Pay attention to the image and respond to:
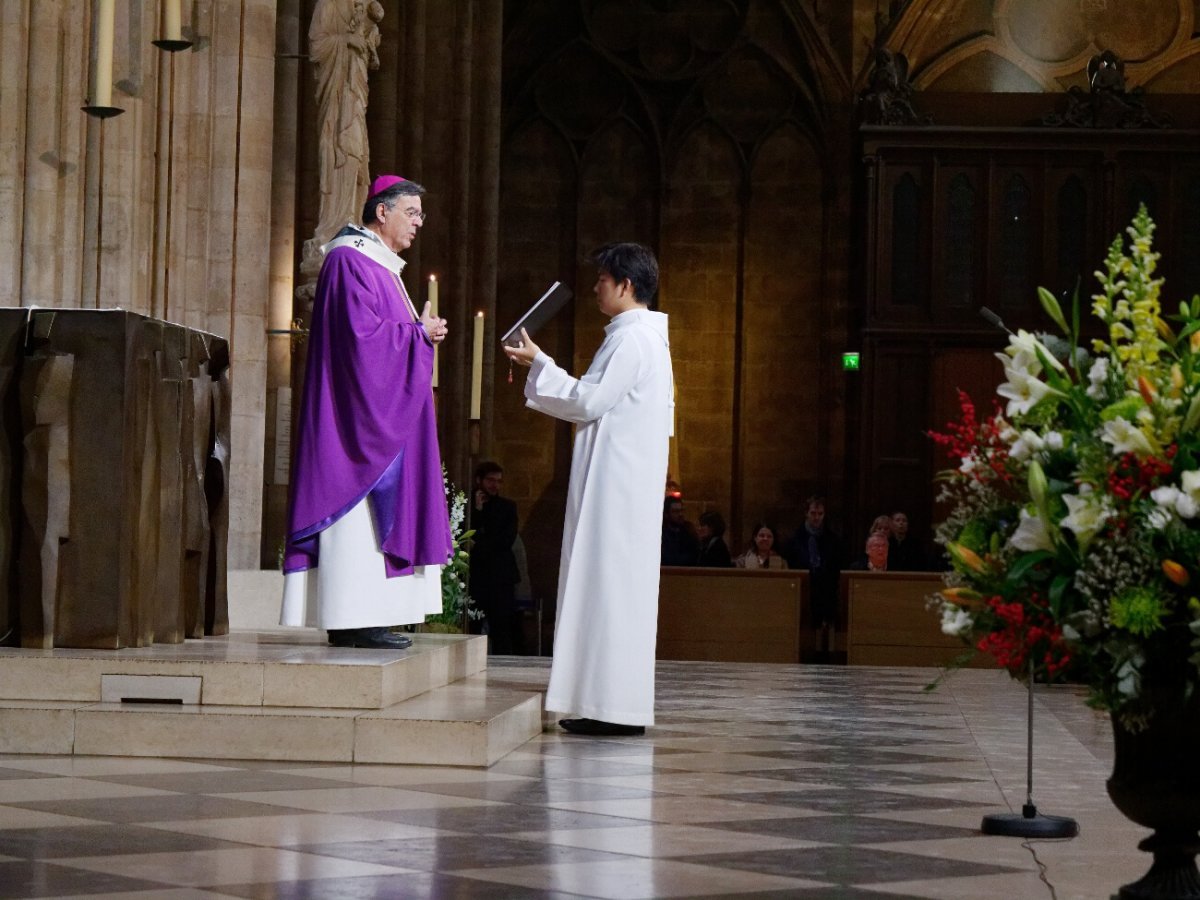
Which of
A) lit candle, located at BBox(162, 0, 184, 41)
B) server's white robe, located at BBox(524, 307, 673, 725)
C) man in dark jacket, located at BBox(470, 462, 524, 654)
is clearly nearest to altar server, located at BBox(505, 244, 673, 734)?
server's white robe, located at BBox(524, 307, 673, 725)

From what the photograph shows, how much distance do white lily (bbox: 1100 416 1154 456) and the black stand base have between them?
202 centimetres

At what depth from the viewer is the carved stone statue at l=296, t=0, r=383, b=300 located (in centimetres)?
1323

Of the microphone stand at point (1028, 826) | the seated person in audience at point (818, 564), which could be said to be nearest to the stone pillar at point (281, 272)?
the seated person in audience at point (818, 564)

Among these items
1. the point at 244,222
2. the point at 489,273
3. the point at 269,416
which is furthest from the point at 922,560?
the point at 244,222

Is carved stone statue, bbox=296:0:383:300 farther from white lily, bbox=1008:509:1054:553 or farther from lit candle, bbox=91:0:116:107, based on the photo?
white lily, bbox=1008:509:1054:553

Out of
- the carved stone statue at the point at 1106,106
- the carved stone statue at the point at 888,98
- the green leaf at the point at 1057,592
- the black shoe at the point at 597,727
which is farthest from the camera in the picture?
the carved stone statue at the point at 1106,106

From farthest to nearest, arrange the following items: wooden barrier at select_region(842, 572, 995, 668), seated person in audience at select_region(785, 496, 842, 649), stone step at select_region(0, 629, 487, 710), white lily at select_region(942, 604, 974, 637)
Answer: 1. seated person in audience at select_region(785, 496, 842, 649)
2. wooden barrier at select_region(842, 572, 995, 668)
3. stone step at select_region(0, 629, 487, 710)
4. white lily at select_region(942, 604, 974, 637)

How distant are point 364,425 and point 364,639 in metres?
0.84

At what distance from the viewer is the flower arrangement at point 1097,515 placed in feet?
11.1

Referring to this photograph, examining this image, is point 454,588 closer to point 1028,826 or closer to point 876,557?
point 876,557

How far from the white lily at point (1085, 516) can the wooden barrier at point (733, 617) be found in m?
11.3

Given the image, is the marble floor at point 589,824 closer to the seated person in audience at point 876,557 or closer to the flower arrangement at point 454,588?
the flower arrangement at point 454,588

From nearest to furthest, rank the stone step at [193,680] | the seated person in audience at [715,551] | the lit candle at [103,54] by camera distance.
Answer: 1. the stone step at [193,680]
2. the lit candle at [103,54]
3. the seated person in audience at [715,551]

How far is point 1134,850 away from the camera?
16.8ft
